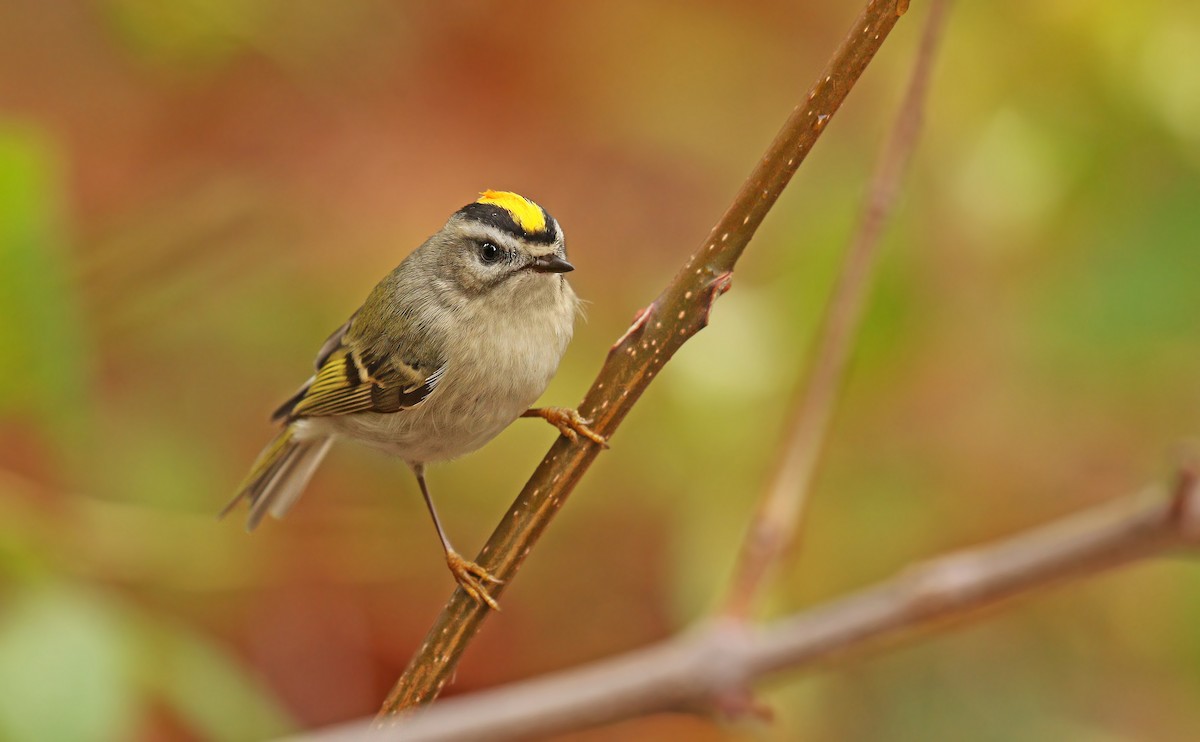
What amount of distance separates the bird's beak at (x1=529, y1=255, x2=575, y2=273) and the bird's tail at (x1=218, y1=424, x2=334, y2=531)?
0.64 meters

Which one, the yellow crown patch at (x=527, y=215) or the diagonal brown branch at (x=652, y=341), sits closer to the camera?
the diagonal brown branch at (x=652, y=341)

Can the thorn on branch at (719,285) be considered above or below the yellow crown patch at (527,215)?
below

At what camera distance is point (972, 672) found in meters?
2.47

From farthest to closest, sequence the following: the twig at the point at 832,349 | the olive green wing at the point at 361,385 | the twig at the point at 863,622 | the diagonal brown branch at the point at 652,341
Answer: the olive green wing at the point at 361,385
the twig at the point at 832,349
the diagonal brown branch at the point at 652,341
the twig at the point at 863,622

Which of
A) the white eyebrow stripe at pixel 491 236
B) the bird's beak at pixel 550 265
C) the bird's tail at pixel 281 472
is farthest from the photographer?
the bird's tail at pixel 281 472

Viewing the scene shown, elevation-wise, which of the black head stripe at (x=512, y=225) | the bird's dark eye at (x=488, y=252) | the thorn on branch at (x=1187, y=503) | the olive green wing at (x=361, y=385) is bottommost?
the olive green wing at (x=361, y=385)

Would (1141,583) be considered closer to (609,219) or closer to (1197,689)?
(1197,689)

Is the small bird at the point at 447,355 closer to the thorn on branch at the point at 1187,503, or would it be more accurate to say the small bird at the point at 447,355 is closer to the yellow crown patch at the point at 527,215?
the yellow crown patch at the point at 527,215

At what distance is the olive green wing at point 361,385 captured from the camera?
2.06 meters

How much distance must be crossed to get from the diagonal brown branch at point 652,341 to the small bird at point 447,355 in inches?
14.8

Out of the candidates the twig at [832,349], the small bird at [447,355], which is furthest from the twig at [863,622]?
the small bird at [447,355]

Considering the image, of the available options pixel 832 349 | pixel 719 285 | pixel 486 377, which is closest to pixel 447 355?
pixel 486 377

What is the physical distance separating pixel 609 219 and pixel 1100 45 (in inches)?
67.4

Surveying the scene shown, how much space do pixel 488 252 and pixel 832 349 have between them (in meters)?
0.75
